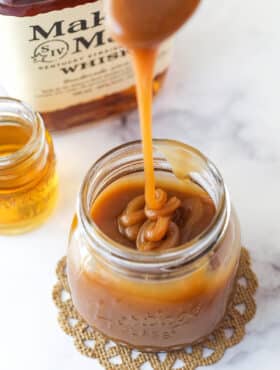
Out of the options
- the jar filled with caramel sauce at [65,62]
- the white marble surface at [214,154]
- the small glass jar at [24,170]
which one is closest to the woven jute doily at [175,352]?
the white marble surface at [214,154]

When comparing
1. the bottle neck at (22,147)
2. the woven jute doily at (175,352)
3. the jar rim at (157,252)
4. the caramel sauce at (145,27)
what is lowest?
the woven jute doily at (175,352)

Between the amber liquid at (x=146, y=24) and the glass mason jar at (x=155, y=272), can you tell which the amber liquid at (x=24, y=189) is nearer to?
the glass mason jar at (x=155, y=272)

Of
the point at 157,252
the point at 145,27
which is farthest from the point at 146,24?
the point at 157,252

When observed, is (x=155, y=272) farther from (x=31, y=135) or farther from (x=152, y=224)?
A: (x=31, y=135)

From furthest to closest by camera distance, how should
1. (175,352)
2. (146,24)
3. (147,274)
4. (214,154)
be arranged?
(214,154) → (175,352) → (147,274) → (146,24)

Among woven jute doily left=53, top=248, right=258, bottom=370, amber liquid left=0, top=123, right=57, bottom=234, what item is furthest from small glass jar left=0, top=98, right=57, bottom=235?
woven jute doily left=53, top=248, right=258, bottom=370

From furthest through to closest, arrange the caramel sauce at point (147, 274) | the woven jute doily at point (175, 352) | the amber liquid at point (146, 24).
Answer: the woven jute doily at point (175, 352) < the caramel sauce at point (147, 274) < the amber liquid at point (146, 24)

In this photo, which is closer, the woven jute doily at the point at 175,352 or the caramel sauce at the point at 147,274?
the caramel sauce at the point at 147,274

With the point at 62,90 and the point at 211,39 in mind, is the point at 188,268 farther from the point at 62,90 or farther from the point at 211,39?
the point at 211,39
